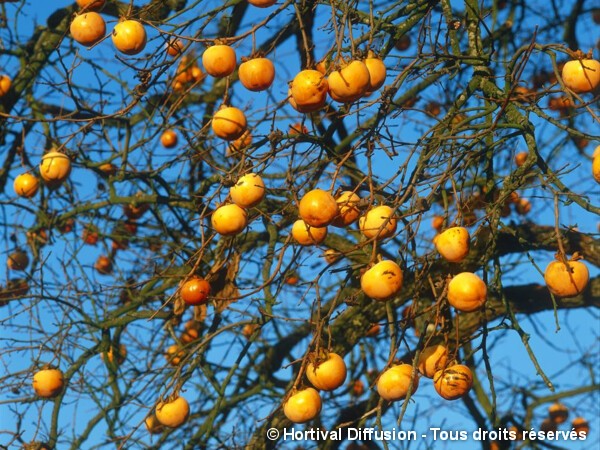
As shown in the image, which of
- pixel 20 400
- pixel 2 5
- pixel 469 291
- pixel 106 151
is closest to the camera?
pixel 469 291

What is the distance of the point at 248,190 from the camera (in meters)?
2.30

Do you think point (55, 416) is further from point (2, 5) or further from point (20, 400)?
point (2, 5)

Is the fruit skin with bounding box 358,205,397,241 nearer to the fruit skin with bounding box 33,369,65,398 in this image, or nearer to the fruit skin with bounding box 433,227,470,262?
the fruit skin with bounding box 433,227,470,262

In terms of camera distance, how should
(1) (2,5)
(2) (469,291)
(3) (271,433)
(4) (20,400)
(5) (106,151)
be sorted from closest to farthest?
1. (2) (469,291)
2. (3) (271,433)
3. (4) (20,400)
4. (5) (106,151)
5. (1) (2,5)

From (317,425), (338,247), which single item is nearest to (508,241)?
(338,247)

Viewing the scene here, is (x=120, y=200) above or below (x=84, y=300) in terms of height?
above

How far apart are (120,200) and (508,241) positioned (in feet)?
5.63

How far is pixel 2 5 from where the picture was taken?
4488 mm

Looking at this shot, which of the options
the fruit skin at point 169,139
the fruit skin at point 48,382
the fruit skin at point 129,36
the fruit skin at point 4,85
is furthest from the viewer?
the fruit skin at point 169,139

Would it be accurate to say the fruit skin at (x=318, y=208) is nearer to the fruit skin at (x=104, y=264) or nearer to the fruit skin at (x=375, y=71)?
the fruit skin at (x=375, y=71)

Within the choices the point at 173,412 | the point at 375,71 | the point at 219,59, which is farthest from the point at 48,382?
the point at 375,71

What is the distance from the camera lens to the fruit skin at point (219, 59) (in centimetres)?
235

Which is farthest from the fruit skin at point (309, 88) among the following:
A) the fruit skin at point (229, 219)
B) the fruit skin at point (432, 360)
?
the fruit skin at point (432, 360)

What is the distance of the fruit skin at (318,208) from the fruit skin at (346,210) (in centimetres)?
9
